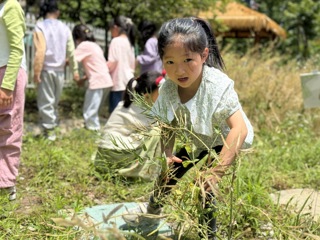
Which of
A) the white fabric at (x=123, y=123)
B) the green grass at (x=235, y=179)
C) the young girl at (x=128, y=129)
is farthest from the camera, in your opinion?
the white fabric at (x=123, y=123)

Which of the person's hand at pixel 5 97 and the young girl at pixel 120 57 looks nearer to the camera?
the person's hand at pixel 5 97

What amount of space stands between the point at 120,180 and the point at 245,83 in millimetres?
3708

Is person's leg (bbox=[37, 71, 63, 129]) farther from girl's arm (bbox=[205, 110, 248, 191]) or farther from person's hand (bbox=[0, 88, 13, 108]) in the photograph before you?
girl's arm (bbox=[205, 110, 248, 191])

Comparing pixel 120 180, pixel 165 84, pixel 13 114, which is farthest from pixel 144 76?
pixel 165 84

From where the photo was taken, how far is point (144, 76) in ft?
12.7

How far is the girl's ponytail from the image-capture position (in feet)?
7.62

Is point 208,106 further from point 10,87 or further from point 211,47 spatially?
point 10,87

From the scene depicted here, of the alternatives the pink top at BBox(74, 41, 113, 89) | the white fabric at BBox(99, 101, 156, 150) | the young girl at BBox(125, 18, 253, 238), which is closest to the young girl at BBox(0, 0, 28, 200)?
the white fabric at BBox(99, 101, 156, 150)

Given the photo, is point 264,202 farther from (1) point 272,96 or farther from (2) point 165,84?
(1) point 272,96

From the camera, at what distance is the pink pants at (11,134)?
3.13 metres

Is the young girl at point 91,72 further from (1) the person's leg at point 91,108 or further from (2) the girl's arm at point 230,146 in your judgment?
(2) the girl's arm at point 230,146

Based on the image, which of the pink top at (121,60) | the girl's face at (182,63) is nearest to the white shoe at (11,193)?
the girl's face at (182,63)

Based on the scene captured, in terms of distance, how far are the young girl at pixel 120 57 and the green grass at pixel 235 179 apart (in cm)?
86

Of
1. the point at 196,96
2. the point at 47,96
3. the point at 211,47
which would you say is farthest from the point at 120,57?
the point at 196,96
